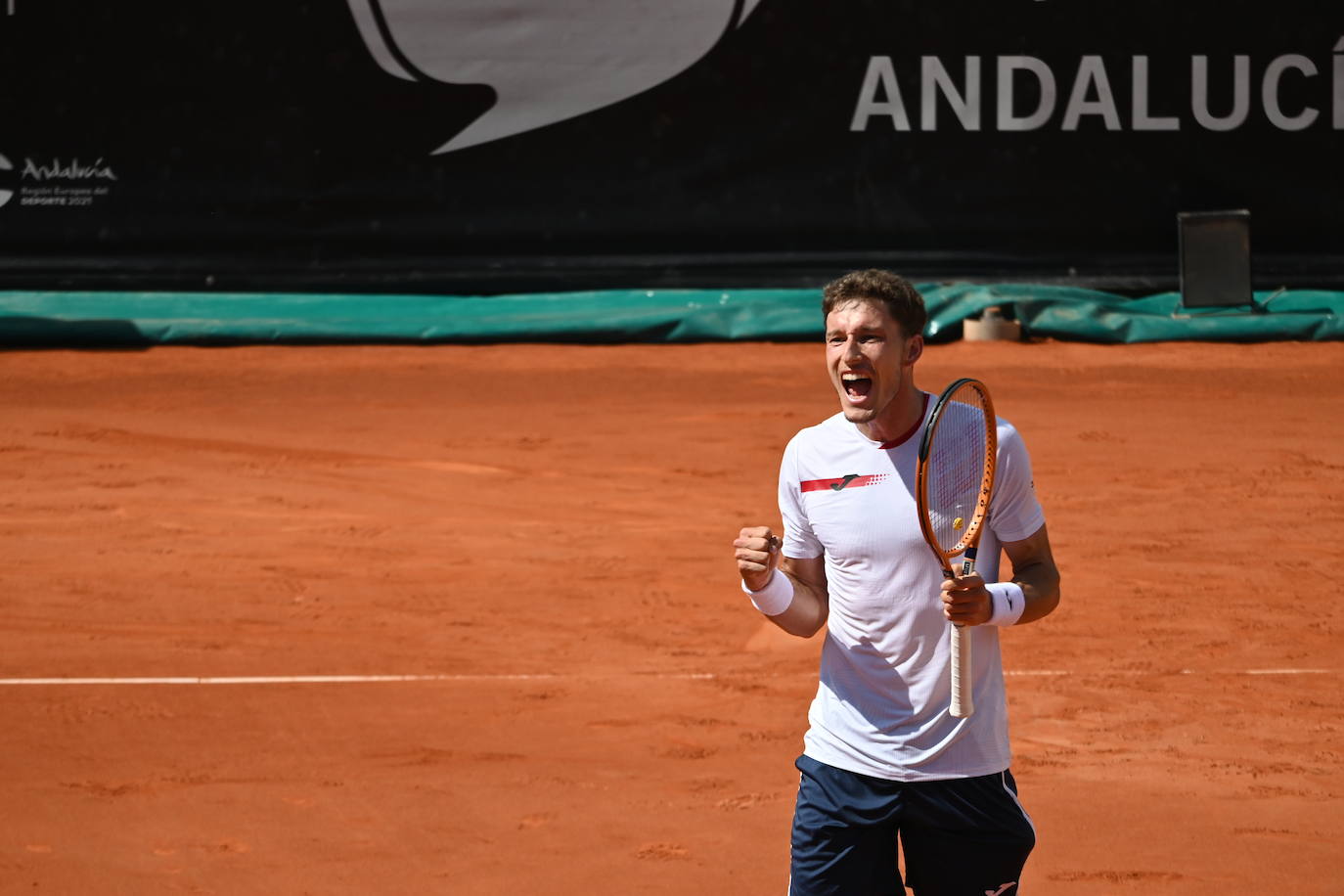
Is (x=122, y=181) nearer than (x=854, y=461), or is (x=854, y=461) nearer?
(x=854, y=461)

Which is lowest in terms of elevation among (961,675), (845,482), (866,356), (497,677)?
(497,677)

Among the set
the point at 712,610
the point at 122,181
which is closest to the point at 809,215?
the point at 122,181

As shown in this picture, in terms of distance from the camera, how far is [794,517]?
3.29m

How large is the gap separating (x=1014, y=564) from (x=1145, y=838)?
2234 mm

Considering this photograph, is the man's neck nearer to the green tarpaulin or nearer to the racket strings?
the racket strings

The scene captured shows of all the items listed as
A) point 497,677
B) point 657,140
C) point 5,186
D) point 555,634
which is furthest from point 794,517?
point 5,186

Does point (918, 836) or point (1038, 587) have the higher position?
point (1038, 587)

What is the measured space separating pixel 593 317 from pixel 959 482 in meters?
11.7

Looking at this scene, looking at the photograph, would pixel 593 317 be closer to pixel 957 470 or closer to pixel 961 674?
pixel 957 470

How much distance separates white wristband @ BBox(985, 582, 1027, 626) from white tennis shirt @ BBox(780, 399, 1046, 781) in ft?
0.35

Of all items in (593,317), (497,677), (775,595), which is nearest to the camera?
(775,595)

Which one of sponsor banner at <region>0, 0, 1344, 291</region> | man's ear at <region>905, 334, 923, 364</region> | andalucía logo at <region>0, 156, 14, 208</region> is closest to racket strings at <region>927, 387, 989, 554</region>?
man's ear at <region>905, 334, 923, 364</region>

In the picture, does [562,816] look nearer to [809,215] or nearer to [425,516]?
[425,516]

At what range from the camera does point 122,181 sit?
1493cm
